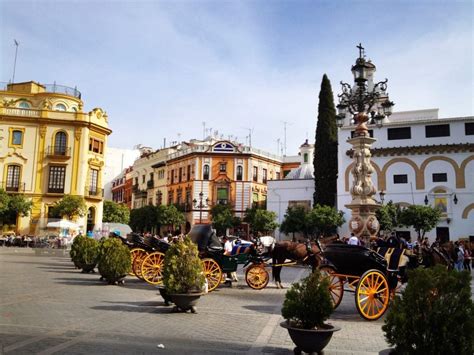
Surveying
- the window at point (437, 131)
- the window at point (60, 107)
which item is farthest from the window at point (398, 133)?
the window at point (60, 107)

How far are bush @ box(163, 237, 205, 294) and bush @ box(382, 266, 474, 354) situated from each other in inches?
192

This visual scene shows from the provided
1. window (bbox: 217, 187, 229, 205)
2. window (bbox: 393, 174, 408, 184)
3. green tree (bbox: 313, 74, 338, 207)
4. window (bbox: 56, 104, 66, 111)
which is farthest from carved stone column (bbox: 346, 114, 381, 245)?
window (bbox: 217, 187, 229, 205)

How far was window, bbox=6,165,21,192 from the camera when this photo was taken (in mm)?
41375

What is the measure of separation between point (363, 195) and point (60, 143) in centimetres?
3334

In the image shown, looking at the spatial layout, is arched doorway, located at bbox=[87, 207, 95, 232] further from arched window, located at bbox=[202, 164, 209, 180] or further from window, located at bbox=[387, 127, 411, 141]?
window, located at bbox=[387, 127, 411, 141]

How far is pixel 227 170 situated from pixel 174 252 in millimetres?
51329

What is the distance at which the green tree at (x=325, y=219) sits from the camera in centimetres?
3897

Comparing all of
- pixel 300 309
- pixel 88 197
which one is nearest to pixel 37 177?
pixel 88 197

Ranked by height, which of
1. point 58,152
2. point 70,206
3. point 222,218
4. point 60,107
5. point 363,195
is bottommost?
point 363,195

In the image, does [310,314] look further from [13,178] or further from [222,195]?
[222,195]

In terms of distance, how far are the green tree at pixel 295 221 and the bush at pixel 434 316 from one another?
3725 centimetres

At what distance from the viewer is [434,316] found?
461 centimetres

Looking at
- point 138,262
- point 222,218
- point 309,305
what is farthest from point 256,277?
point 222,218

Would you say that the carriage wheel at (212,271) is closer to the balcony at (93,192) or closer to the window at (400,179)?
the window at (400,179)
